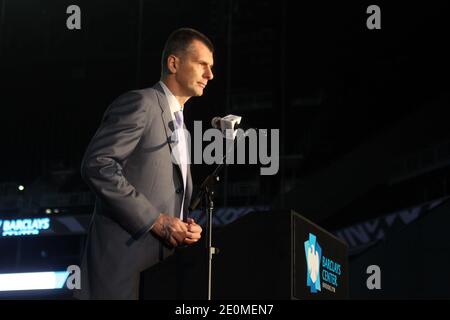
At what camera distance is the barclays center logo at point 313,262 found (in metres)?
2.15

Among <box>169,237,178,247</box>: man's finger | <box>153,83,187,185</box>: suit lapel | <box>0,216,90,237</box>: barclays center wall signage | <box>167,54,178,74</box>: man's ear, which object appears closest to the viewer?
<box>169,237,178,247</box>: man's finger

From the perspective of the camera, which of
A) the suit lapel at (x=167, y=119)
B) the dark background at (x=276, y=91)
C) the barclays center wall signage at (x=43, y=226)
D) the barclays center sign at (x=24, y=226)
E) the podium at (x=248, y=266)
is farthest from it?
the barclays center sign at (x=24, y=226)

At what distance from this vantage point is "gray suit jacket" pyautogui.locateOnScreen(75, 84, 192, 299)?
6.99ft

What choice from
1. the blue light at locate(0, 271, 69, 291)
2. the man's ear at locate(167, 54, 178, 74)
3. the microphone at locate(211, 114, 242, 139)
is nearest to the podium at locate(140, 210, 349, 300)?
the microphone at locate(211, 114, 242, 139)

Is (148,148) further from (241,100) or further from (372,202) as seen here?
(241,100)

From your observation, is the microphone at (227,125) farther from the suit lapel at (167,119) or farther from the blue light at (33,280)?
the blue light at (33,280)

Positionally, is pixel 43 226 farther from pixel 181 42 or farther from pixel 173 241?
pixel 173 241

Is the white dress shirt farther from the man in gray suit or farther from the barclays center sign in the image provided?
the barclays center sign

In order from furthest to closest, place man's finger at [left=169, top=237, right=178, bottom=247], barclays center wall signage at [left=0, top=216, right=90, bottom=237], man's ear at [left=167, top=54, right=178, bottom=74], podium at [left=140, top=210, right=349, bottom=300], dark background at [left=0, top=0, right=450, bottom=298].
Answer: barclays center wall signage at [left=0, top=216, right=90, bottom=237]
dark background at [left=0, top=0, right=450, bottom=298]
man's ear at [left=167, top=54, right=178, bottom=74]
man's finger at [left=169, top=237, right=178, bottom=247]
podium at [left=140, top=210, right=349, bottom=300]

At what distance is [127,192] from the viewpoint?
6.98 ft

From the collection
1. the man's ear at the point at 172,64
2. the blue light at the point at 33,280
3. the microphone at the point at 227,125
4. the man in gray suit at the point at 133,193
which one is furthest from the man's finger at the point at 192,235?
the blue light at the point at 33,280

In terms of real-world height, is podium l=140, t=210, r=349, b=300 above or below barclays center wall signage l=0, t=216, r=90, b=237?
below

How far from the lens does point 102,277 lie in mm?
2166

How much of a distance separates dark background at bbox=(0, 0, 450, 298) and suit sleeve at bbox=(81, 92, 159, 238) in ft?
24.5
